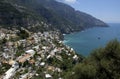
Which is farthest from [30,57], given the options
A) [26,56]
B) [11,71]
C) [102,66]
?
[102,66]

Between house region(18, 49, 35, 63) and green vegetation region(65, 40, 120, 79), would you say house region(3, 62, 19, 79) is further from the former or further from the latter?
green vegetation region(65, 40, 120, 79)

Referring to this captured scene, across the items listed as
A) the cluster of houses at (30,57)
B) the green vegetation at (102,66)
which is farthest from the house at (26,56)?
the green vegetation at (102,66)

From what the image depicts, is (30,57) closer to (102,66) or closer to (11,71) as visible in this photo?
(11,71)

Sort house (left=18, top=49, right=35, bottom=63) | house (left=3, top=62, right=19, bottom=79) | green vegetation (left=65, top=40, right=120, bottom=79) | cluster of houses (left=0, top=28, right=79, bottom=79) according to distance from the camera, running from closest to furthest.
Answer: green vegetation (left=65, top=40, right=120, bottom=79), cluster of houses (left=0, top=28, right=79, bottom=79), house (left=3, top=62, right=19, bottom=79), house (left=18, top=49, right=35, bottom=63)

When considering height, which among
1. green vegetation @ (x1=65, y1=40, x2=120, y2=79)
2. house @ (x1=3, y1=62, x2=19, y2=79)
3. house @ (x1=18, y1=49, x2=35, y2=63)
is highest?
green vegetation @ (x1=65, y1=40, x2=120, y2=79)

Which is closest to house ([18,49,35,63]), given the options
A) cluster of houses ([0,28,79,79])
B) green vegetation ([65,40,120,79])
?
cluster of houses ([0,28,79,79])

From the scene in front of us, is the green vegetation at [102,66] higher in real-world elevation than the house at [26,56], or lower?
higher

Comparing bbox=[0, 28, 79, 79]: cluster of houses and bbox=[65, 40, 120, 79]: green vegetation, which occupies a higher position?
bbox=[65, 40, 120, 79]: green vegetation

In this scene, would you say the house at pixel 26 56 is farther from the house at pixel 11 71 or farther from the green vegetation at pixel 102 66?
the green vegetation at pixel 102 66

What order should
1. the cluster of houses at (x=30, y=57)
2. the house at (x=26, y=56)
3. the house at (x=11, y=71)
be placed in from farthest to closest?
the house at (x=26, y=56) < the house at (x=11, y=71) < the cluster of houses at (x=30, y=57)
